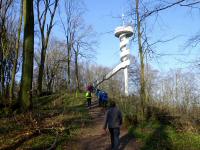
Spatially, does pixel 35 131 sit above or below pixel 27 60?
below

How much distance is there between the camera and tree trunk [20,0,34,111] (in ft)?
54.4

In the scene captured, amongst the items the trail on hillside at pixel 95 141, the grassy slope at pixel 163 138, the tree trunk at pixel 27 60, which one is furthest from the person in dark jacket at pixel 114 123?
the tree trunk at pixel 27 60

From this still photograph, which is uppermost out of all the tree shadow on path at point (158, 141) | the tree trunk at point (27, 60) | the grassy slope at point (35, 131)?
the tree trunk at point (27, 60)

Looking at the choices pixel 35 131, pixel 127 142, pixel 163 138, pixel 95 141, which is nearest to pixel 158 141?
pixel 163 138

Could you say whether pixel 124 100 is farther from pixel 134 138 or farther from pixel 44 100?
pixel 44 100

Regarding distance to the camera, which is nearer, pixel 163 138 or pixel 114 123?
pixel 114 123

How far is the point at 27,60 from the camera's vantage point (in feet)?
55.2

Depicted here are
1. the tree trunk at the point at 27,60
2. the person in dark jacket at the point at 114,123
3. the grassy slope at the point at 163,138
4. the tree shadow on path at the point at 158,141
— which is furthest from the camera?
the tree trunk at the point at 27,60

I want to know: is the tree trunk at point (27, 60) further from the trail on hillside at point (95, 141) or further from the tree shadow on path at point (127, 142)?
the tree shadow on path at point (127, 142)

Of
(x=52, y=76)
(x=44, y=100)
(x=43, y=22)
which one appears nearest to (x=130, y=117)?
(x=44, y=100)

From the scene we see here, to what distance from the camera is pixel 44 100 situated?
96.2ft

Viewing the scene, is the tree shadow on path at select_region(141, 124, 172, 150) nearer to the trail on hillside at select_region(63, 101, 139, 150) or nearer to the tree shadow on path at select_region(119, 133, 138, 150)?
the tree shadow on path at select_region(119, 133, 138, 150)

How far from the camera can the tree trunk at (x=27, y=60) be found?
16594 mm

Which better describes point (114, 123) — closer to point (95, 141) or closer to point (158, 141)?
point (95, 141)
